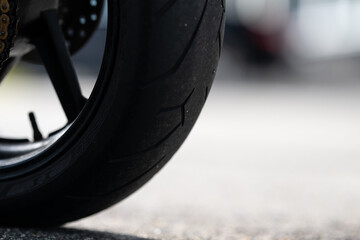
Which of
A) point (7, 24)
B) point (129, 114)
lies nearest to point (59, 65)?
point (7, 24)

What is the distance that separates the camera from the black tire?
129 centimetres

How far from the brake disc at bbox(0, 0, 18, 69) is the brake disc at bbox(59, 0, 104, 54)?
17.7 inches

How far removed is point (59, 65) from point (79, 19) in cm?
30

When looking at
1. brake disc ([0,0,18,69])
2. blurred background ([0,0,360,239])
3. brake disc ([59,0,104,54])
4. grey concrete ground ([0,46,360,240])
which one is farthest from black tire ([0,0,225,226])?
brake disc ([59,0,104,54])

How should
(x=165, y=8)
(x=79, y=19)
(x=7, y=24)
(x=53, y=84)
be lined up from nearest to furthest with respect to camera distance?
1. (x=165, y=8)
2. (x=7, y=24)
3. (x=53, y=84)
4. (x=79, y=19)

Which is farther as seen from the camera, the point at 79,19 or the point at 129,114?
the point at 79,19

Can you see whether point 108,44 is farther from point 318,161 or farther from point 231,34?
point 231,34

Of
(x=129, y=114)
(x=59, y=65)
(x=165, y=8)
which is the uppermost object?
(x=165, y=8)

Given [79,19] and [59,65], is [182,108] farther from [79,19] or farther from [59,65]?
[79,19]

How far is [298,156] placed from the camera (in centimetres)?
394

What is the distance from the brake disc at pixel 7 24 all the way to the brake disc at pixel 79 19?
449mm

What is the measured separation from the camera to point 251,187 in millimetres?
2805

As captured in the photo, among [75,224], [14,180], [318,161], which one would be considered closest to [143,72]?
[14,180]

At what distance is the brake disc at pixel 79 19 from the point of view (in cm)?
184
